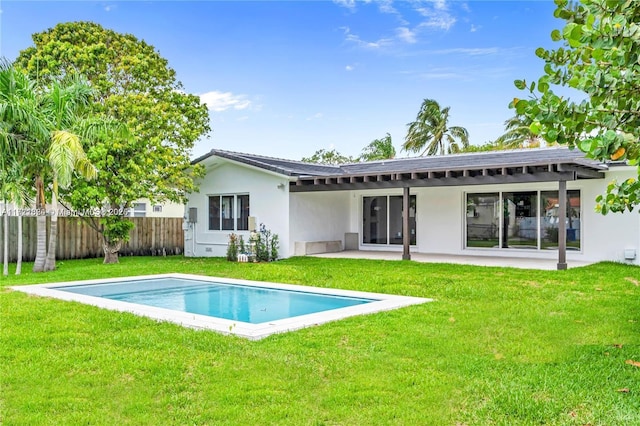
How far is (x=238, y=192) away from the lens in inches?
798

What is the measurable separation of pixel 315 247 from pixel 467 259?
563 centimetres

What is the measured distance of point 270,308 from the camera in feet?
32.7

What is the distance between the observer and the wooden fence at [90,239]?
18.7m

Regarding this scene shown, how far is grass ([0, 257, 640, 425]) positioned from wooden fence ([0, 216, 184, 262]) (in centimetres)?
1007

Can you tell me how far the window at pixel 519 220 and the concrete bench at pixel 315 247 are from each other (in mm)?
5034

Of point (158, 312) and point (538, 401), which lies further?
point (158, 312)

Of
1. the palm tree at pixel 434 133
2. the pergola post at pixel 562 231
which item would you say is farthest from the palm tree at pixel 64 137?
the palm tree at pixel 434 133

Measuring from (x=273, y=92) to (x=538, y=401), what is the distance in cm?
2179

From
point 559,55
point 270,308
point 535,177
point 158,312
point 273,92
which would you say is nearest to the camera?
point 559,55

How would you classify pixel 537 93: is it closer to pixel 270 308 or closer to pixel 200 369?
pixel 200 369

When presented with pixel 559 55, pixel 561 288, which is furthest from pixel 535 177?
pixel 559 55

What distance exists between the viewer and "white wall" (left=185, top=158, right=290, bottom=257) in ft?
62.3

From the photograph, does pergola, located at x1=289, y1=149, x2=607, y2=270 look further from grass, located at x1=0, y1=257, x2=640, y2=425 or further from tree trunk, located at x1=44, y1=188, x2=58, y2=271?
tree trunk, located at x1=44, y1=188, x2=58, y2=271

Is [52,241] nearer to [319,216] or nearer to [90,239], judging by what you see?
[90,239]
